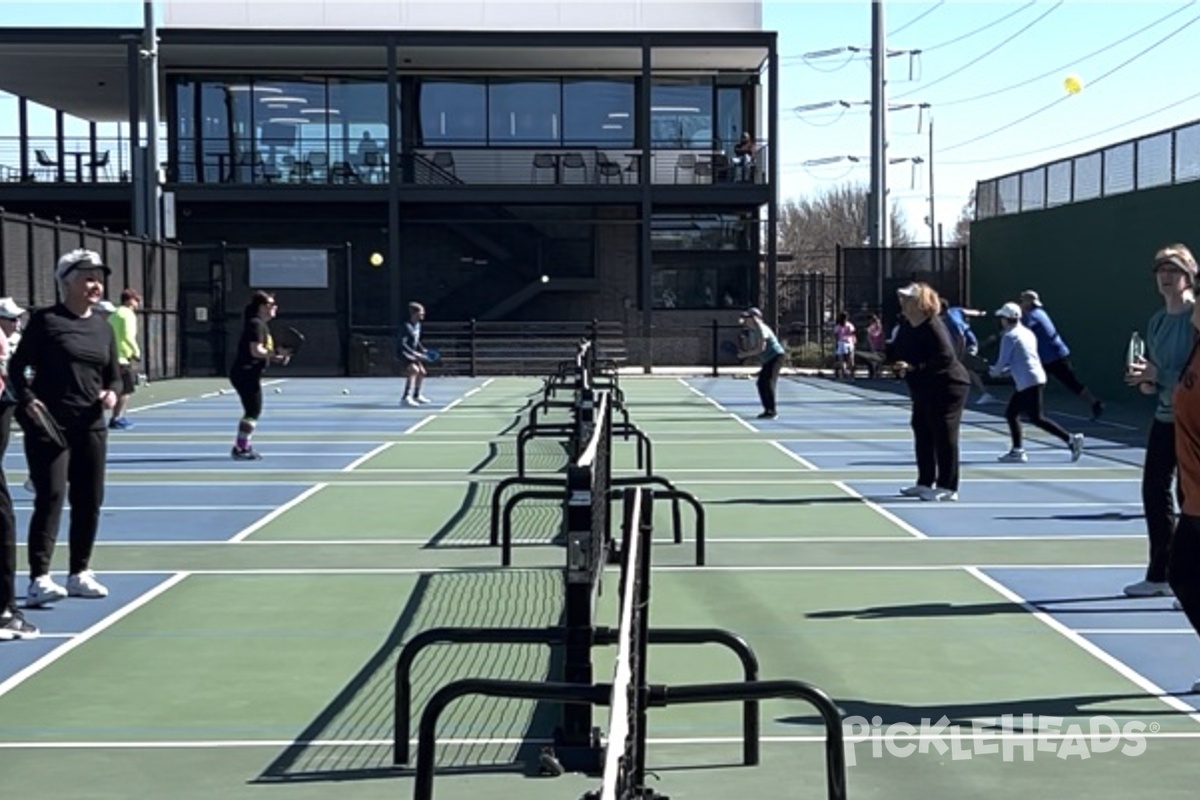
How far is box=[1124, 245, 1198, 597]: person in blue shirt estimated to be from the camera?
389 inches

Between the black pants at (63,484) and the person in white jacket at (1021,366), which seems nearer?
the black pants at (63,484)

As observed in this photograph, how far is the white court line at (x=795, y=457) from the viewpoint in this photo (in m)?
20.6

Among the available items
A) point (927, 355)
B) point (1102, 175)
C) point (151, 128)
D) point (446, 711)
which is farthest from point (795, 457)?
point (151, 128)

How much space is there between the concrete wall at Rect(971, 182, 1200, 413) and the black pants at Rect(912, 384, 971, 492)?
15.6m

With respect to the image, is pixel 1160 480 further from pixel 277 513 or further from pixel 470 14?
pixel 470 14

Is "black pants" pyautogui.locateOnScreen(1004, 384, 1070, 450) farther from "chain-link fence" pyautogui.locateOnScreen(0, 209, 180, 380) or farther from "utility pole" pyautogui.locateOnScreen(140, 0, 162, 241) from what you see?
"utility pole" pyautogui.locateOnScreen(140, 0, 162, 241)

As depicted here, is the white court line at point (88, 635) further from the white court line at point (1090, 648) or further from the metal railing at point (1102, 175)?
the metal railing at point (1102, 175)

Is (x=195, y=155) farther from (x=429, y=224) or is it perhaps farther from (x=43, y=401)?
(x=43, y=401)

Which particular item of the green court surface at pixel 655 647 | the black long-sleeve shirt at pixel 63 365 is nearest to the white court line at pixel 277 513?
the green court surface at pixel 655 647

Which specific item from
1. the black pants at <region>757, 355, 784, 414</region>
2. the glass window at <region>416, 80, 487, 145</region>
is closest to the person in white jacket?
the black pants at <region>757, 355, 784, 414</region>

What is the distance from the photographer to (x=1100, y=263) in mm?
35500

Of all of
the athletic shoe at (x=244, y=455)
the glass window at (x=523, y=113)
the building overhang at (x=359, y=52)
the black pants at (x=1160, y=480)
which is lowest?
the athletic shoe at (x=244, y=455)

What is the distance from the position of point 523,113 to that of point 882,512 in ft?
123

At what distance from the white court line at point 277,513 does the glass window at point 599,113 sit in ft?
114
